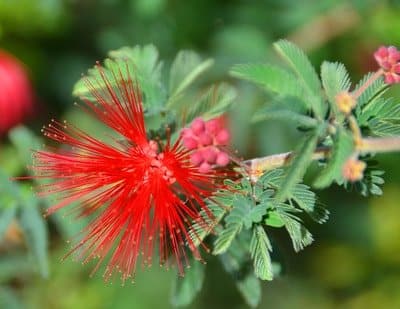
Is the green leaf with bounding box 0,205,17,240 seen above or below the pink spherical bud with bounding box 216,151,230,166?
above

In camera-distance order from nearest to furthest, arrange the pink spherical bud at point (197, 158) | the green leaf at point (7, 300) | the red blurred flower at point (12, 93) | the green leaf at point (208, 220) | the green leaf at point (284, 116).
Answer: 1. the green leaf at point (284, 116)
2. the pink spherical bud at point (197, 158)
3. the green leaf at point (208, 220)
4. the green leaf at point (7, 300)
5. the red blurred flower at point (12, 93)

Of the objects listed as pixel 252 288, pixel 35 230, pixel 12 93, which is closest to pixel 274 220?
pixel 252 288

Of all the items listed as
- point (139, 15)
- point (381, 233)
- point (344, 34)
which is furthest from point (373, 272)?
point (139, 15)

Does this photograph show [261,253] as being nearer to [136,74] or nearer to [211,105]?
[211,105]

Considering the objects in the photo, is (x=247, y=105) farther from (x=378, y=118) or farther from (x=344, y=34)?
(x=378, y=118)

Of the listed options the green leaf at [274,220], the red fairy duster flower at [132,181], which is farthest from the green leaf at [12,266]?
the green leaf at [274,220]

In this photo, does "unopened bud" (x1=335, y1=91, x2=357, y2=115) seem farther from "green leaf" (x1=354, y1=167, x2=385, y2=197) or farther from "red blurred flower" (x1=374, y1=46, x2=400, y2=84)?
"green leaf" (x1=354, y1=167, x2=385, y2=197)

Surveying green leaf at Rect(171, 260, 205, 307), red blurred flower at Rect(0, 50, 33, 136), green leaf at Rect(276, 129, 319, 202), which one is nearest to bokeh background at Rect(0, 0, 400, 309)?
red blurred flower at Rect(0, 50, 33, 136)

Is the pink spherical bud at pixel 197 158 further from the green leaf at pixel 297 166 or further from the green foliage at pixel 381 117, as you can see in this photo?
the green foliage at pixel 381 117
